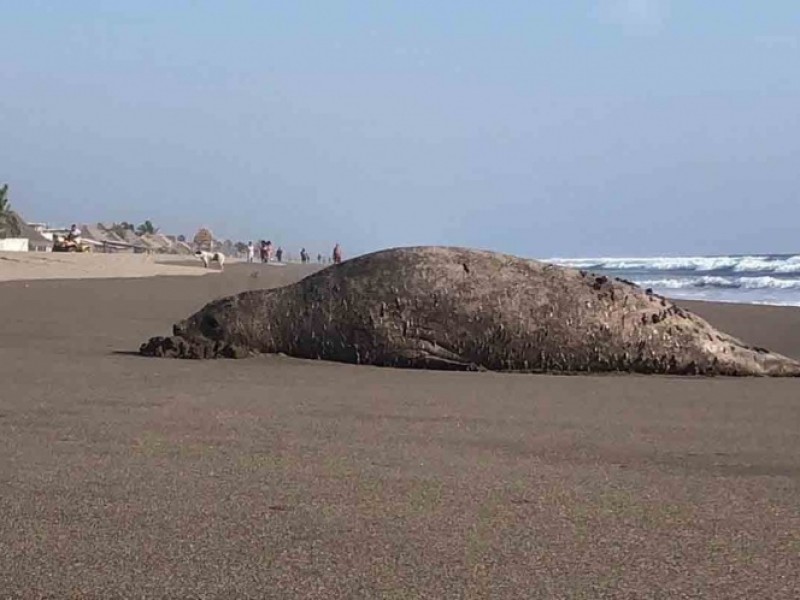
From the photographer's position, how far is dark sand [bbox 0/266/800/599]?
239 centimetres

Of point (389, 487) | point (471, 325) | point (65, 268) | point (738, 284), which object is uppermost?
point (738, 284)

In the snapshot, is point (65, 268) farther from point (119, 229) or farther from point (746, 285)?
point (119, 229)

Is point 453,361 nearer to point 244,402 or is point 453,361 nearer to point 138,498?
point 244,402

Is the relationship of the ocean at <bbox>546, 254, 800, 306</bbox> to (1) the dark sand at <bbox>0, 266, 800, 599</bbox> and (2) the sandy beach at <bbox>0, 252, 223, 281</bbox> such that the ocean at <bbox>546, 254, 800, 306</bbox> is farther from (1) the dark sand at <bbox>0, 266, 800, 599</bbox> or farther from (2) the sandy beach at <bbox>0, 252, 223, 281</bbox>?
(1) the dark sand at <bbox>0, 266, 800, 599</bbox>

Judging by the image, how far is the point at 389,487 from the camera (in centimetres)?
326

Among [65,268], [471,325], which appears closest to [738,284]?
[65,268]

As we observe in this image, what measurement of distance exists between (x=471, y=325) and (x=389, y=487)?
4.03 m

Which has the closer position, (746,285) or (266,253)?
(746,285)

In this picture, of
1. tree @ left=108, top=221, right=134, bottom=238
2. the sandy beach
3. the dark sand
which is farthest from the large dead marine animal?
tree @ left=108, top=221, right=134, bottom=238

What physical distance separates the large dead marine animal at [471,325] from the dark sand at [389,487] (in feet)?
3.24

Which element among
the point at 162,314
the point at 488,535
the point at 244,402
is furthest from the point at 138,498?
the point at 162,314

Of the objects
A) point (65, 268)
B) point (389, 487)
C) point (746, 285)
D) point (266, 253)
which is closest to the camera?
point (389, 487)

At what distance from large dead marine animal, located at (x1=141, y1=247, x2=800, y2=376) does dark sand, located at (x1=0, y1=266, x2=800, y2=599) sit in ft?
3.24

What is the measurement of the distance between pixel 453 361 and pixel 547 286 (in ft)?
2.64
